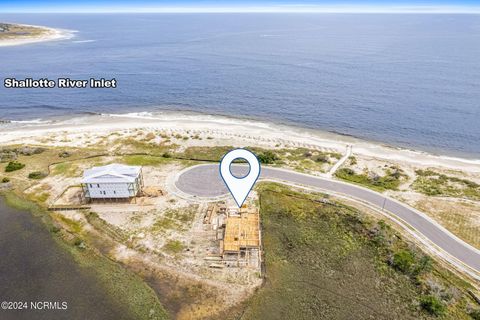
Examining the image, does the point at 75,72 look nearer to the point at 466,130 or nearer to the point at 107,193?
the point at 107,193

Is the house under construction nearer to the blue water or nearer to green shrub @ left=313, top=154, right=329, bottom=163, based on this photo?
green shrub @ left=313, top=154, right=329, bottom=163

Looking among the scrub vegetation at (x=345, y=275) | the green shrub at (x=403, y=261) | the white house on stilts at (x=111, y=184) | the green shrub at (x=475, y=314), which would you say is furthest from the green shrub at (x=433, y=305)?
the white house on stilts at (x=111, y=184)

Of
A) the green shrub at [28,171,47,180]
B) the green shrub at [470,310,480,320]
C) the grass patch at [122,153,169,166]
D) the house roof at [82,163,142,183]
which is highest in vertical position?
the house roof at [82,163,142,183]

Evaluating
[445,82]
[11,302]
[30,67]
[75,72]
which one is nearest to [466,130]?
[445,82]

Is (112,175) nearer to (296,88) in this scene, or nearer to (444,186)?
(444,186)

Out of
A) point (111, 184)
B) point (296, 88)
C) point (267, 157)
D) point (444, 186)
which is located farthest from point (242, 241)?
point (296, 88)

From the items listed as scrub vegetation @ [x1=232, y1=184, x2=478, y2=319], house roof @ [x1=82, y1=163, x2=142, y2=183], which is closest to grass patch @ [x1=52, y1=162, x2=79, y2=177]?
house roof @ [x1=82, y1=163, x2=142, y2=183]

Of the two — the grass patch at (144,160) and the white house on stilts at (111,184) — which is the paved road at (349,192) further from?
the white house on stilts at (111,184)
